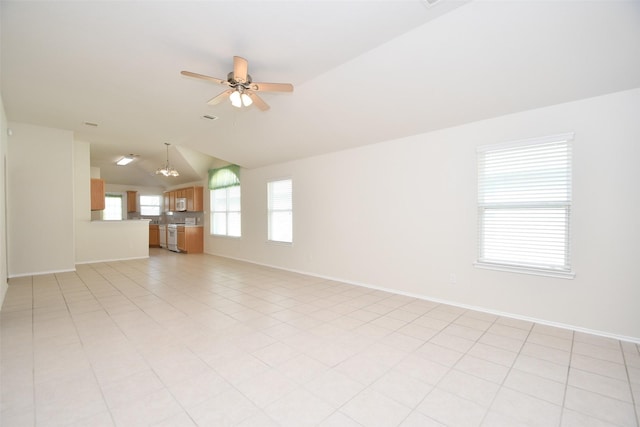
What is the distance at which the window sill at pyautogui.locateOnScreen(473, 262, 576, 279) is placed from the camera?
314 centimetres

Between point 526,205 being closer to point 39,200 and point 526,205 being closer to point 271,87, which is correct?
point 271,87

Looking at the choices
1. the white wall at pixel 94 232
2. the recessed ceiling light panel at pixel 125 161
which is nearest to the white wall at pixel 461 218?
the white wall at pixel 94 232

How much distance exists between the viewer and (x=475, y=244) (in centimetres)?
377

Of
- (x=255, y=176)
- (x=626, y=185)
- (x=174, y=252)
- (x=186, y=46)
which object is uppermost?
(x=186, y=46)

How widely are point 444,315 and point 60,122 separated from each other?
24.6ft

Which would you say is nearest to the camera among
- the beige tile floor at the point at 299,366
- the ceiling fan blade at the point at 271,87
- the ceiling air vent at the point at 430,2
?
the beige tile floor at the point at 299,366

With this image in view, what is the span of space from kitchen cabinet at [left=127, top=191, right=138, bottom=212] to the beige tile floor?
8.49 metres

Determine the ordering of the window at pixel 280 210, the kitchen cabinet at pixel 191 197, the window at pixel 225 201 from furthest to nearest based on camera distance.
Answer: the kitchen cabinet at pixel 191 197, the window at pixel 225 201, the window at pixel 280 210

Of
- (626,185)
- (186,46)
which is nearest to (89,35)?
(186,46)

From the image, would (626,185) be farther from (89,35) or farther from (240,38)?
(89,35)

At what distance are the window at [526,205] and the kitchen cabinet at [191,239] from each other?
851cm

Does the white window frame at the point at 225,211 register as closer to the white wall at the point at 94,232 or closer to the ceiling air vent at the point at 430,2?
the white wall at the point at 94,232

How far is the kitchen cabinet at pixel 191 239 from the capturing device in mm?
9367

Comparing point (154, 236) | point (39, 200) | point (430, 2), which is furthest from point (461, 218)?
point (154, 236)
